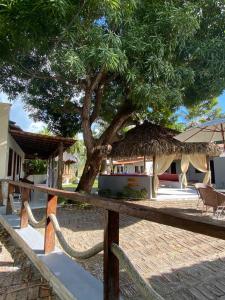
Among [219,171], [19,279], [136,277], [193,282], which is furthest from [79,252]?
[219,171]

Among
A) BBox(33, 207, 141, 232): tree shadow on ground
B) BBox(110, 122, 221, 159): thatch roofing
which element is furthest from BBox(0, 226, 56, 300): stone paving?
BBox(110, 122, 221, 159): thatch roofing

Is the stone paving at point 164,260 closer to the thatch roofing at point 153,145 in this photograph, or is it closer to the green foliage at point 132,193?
the green foliage at point 132,193

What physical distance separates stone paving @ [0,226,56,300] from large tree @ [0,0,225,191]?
4.29 metres

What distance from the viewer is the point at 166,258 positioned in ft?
16.5

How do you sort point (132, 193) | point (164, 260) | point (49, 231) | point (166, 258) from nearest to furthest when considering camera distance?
point (49, 231)
point (164, 260)
point (166, 258)
point (132, 193)

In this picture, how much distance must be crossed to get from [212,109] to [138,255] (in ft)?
86.5

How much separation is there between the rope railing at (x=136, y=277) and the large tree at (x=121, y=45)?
4593mm

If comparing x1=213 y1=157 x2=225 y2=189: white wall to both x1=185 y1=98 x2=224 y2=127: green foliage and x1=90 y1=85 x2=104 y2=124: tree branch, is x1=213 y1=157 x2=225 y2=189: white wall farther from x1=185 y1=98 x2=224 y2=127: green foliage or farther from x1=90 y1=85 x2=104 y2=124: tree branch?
x1=90 y1=85 x2=104 y2=124: tree branch

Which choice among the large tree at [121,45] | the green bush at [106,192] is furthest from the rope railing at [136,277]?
the green bush at [106,192]

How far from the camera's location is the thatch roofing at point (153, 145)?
1338cm

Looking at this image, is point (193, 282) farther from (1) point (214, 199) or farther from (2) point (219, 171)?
(2) point (219, 171)

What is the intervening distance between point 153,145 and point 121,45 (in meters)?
6.74

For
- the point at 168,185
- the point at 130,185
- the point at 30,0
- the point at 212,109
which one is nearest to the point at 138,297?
the point at 30,0

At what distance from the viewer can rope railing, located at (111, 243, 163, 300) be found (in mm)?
2064
